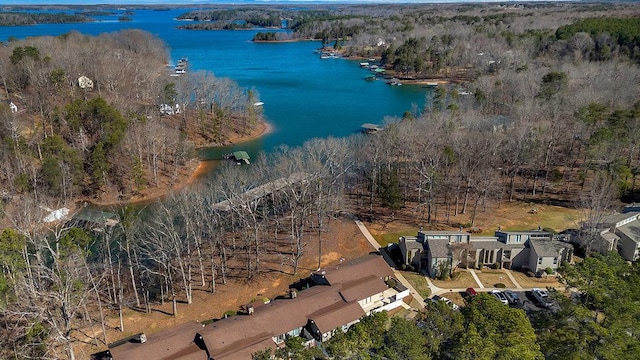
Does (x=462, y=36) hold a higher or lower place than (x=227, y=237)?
higher

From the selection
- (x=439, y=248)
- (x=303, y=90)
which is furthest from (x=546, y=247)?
(x=303, y=90)

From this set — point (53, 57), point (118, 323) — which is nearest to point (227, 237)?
point (118, 323)

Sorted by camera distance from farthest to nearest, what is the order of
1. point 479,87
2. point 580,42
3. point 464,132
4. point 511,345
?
point 580,42 < point 479,87 < point 464,132 < point 511,345

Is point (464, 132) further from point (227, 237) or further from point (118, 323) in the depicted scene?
point (118, 323)

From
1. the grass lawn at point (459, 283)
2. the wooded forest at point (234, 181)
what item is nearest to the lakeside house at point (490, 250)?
the grass lawn at point (459, 283)

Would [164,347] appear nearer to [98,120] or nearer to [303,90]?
[98,120]

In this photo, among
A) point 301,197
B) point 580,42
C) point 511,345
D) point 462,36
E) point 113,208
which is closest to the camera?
point 511,345
